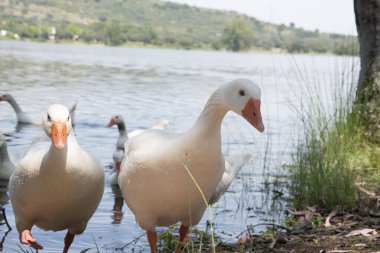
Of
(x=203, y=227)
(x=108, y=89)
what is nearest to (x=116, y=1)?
(x=108, y=89)

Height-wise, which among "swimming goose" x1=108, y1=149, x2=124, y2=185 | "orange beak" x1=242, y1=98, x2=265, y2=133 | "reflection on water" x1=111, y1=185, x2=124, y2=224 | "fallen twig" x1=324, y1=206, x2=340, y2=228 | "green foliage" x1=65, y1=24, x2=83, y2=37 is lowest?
"reflection on water" x1=111, y1=185, x2=124, y2=224

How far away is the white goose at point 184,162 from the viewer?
4355mm

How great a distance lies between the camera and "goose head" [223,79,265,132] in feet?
14.1

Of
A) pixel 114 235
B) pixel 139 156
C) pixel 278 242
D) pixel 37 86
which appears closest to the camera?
pixel 139 156

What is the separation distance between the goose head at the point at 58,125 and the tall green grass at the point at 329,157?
283 cm

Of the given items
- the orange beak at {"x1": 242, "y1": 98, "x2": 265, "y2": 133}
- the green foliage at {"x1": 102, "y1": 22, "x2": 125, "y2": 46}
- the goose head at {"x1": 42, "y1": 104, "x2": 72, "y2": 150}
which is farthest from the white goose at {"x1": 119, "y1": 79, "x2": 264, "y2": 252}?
the green foliage at {"x1": 102, "y1": 22, "x2": 125, "y2": 46}

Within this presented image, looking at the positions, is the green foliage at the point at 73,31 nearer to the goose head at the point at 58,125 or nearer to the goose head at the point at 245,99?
the goose head at the point at 58,125

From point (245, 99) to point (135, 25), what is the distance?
105640 millimetres

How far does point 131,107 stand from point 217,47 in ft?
272

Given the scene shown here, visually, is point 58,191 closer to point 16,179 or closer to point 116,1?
point 16,179

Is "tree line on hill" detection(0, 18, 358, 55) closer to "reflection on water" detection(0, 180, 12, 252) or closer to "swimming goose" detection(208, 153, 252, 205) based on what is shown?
"reflection on water" detection(0, 180, 12, 252)

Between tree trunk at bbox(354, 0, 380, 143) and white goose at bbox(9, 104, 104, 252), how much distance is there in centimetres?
430

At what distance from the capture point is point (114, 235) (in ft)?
21.7

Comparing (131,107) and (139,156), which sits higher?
(139,156)
